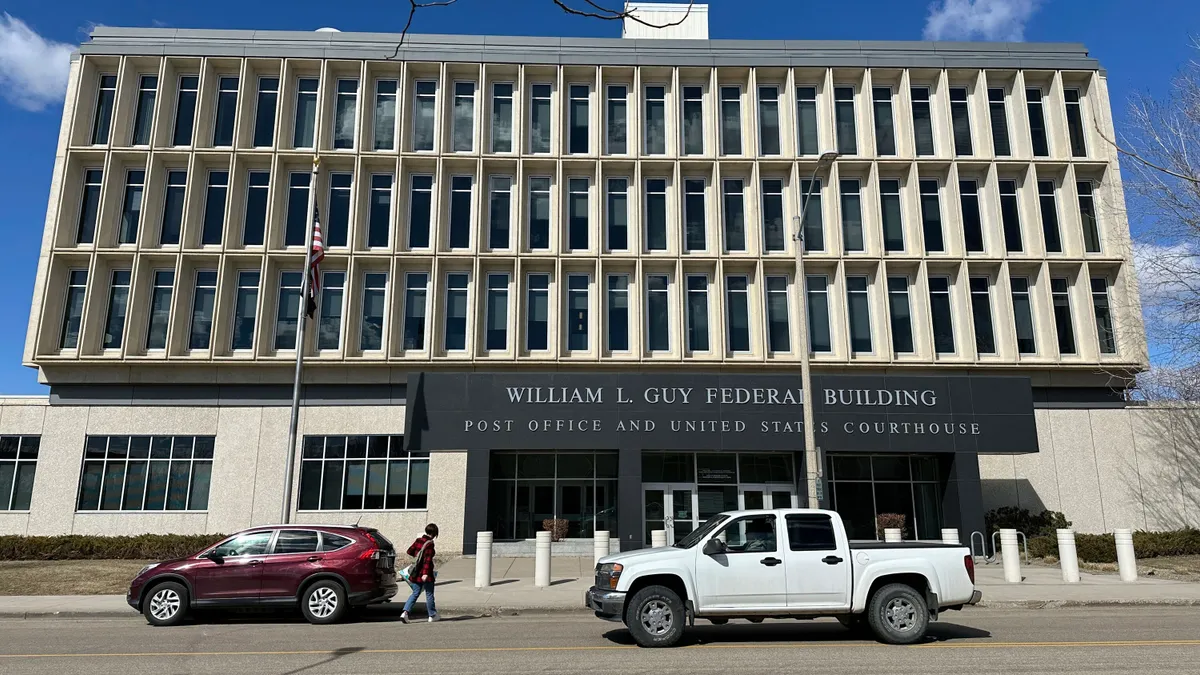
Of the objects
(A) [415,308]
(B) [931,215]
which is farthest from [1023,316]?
(A) [415,308]

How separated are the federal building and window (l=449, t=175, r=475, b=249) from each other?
0.14 m

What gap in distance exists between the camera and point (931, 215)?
3072 cm

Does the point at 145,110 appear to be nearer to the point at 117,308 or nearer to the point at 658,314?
the point at 117,308

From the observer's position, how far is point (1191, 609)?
579 inches

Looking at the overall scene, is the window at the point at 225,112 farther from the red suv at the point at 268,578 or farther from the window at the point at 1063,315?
the window at the point at 1063,315

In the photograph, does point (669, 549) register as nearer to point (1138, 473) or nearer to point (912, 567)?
point (912, 567)

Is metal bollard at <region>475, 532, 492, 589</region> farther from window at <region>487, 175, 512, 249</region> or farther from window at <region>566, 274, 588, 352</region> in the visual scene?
window at <region>487, 175, 512, 249</region>

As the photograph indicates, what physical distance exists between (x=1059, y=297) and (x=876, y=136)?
9.31 m

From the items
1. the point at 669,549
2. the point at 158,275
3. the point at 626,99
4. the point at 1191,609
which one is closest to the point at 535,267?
the point at 626,99

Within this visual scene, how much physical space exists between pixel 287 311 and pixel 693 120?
17459mm

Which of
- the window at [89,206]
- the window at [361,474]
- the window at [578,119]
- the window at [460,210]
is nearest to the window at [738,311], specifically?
the window at [578,119]

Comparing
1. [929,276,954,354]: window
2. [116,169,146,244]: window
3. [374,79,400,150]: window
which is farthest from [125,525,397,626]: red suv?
[929,276,954,354]: window

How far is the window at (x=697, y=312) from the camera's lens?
96.9 feet

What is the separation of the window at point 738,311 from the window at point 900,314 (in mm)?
5328
